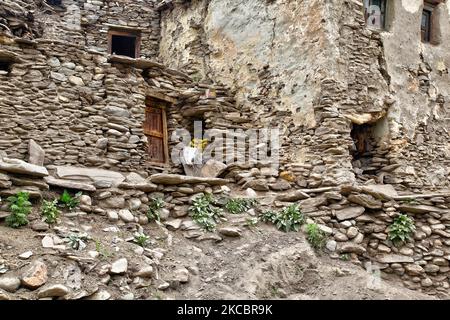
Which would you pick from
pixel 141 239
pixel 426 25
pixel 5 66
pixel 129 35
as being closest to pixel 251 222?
pixel 141 239

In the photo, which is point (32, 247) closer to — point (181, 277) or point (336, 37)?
point (181, 277)

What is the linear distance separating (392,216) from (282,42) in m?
4.46

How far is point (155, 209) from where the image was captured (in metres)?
5.95

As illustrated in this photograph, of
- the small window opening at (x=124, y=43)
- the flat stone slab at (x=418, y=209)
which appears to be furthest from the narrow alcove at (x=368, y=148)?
the small window opening at (x=124, y=43)

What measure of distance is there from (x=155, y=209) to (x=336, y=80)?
459cm

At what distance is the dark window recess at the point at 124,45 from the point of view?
13.2 m

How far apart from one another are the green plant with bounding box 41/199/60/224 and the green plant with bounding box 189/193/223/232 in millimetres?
1836

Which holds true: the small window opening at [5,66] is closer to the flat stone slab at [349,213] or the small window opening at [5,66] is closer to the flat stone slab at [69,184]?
the flat stone slab at [69,184]

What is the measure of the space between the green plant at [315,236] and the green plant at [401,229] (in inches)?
41.7

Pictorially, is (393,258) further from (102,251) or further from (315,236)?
(102,251)

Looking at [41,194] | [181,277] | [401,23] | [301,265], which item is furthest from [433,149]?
[41,194]

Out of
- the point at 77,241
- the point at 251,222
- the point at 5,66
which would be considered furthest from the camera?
the point at 5,66

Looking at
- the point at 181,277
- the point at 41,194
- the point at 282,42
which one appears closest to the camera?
the point at 181,277

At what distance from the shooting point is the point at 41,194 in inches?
204
